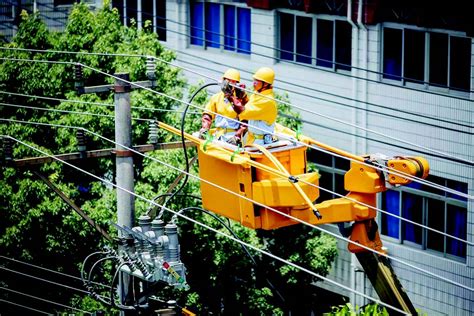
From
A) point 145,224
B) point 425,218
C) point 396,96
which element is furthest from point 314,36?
point 145,224

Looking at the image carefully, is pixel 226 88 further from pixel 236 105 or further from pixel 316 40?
pixel 316 40

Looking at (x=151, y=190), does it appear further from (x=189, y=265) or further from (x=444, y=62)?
(x=444, y=62)

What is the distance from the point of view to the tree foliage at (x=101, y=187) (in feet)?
103

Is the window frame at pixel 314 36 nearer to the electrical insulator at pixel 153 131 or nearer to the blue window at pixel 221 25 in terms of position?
the blue window at pixel 221 25

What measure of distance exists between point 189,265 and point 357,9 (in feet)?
25.7

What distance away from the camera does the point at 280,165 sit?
22.7 m

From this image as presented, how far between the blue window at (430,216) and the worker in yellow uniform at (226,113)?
9859 millimetres

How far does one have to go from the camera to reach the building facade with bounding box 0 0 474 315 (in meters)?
33.0

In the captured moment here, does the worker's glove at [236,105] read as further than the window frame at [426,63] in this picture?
No

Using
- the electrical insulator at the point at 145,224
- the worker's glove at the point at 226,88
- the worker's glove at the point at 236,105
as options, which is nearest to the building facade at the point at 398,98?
the worker's glove at the point at 236,105

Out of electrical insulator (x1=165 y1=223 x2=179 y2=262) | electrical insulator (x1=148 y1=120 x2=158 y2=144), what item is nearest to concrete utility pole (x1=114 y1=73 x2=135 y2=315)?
electrical insulator (x1=148 y1=120 x2=158 y2=144)

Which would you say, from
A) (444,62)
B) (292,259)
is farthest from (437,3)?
(292,259)

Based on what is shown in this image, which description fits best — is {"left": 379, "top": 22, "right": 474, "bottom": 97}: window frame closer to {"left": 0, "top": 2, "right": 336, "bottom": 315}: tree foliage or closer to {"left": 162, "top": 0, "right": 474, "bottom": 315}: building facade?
{"left": 162, "top": 0, "right": 474, "bottom": 315}: building facade

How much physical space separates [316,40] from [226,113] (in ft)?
43.6
